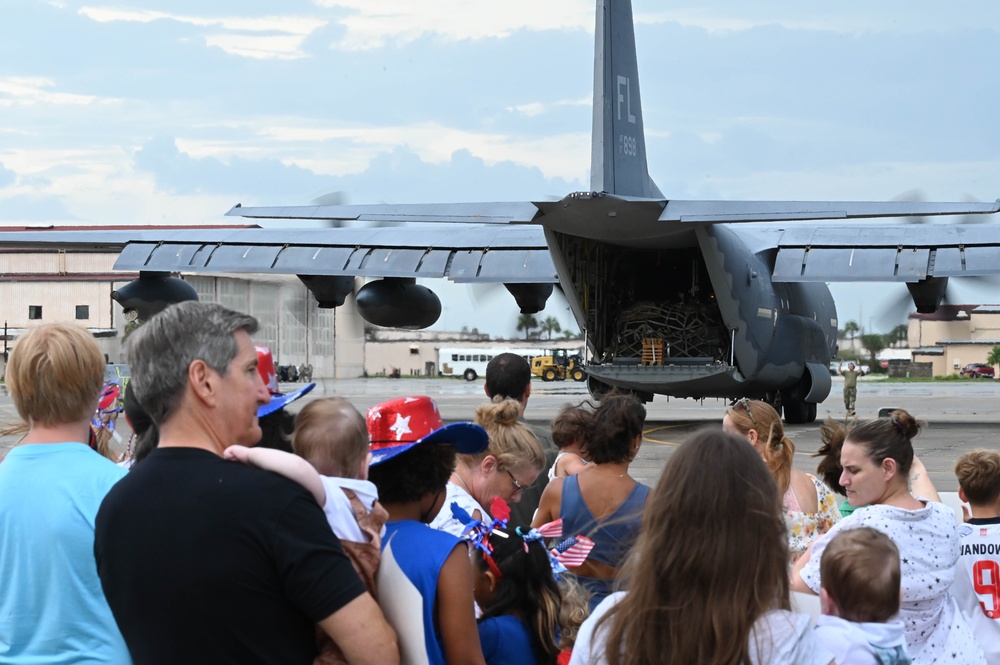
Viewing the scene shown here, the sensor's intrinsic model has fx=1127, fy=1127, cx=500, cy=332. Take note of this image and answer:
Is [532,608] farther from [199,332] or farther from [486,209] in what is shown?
[486,209]

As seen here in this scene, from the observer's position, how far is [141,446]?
3.93 metres

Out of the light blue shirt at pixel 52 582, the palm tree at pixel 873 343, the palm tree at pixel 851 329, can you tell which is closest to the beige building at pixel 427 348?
the palm tree at pixel 873 343

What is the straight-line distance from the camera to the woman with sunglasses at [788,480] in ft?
18.0

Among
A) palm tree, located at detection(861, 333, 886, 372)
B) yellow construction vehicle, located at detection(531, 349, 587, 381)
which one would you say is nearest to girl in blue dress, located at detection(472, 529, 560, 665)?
yellow construction vehicle, located at detection(531, 349, 587, 381)

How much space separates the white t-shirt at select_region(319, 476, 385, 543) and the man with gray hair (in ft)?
0.63

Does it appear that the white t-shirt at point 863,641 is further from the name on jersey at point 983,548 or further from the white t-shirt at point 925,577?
the name on jersey at point 983,548

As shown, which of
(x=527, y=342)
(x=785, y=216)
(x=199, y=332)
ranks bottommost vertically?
(x=527, y=342)

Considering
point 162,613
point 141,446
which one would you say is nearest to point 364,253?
point 141,446

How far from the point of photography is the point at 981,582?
15.5ft

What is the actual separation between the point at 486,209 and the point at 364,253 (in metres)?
5.59

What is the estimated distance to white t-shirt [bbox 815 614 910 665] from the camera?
285 cm

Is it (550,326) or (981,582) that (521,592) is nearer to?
(981,582)

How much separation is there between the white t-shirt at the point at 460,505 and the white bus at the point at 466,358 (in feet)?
208

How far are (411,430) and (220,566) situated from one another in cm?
100
